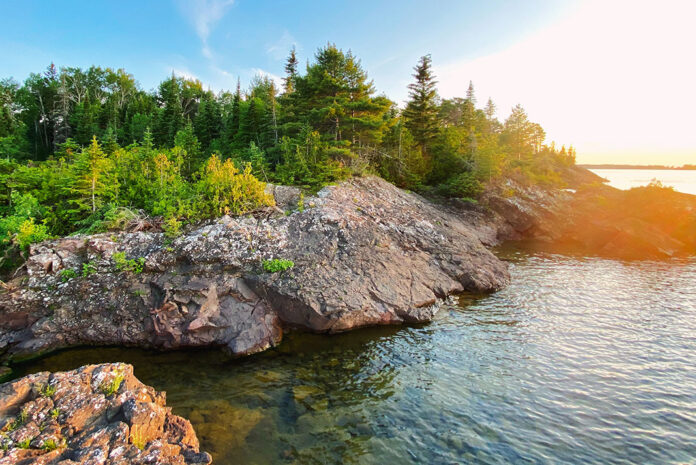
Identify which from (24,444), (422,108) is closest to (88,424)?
(24,444)

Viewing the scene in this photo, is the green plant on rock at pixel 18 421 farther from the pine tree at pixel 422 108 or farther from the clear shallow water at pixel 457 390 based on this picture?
the pine tree at pixel 422 108

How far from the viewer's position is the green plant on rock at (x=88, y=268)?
1078cm

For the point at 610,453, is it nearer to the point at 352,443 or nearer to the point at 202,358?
the point at 352,443

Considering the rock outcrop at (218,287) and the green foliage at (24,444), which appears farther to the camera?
the rock outcrop at (218,287)

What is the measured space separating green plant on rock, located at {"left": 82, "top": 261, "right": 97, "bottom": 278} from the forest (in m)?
1.90

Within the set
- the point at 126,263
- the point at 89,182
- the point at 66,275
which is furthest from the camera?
the point at 89,182

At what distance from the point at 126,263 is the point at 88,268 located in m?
1.17

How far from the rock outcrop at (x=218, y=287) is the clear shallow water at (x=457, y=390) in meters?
0.68

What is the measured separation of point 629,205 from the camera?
28344 millimetres

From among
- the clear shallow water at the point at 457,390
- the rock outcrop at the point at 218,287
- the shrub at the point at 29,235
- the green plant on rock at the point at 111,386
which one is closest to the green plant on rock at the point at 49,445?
the green plant on rock at the point at 111,386

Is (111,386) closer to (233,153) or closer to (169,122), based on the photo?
(233,153)

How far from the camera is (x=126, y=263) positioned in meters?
11.1

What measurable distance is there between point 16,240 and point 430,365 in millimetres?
14922

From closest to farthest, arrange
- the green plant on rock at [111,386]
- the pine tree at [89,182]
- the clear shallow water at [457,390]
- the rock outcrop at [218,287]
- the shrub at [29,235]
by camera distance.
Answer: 1. the green plant on rock at [111,386]
2. the clear shallow water at [457,390]
3. the rock outcrop at [218,287]
4. the shrub at [29,235]
5. the pine tree at [89,182]
